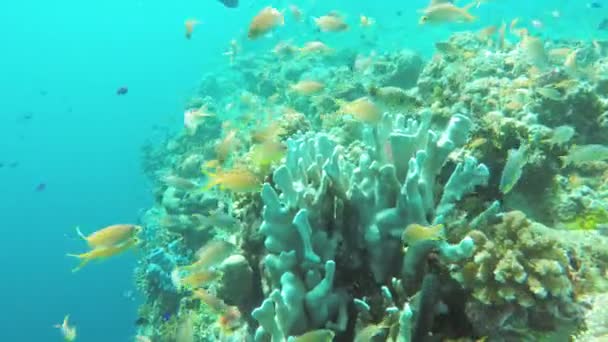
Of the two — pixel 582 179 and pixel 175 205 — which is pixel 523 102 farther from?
pixel 175 205

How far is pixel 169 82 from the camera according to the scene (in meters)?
81.9

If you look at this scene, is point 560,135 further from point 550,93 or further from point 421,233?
point 421,233

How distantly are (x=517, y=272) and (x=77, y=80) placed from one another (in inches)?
5079

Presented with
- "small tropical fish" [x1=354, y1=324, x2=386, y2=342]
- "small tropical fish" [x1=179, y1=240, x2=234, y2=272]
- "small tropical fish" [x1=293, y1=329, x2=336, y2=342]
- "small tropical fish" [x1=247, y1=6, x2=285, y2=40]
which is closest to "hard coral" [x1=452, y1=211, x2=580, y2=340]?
"small tropical fish" [x1=354, y1=324, x2=386, y2=342]

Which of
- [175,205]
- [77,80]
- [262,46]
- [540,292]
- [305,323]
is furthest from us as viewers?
[77,80]

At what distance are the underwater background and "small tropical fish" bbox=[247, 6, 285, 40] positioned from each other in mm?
4762

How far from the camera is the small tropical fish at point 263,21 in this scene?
239 inches

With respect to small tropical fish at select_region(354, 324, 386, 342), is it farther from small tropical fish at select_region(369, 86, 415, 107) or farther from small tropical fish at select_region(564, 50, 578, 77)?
small tropical fish at select_region(564, 50, 578, 77)

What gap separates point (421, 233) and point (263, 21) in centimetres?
469

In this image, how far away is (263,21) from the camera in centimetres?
611

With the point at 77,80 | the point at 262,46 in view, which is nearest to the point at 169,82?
the point at 77,80

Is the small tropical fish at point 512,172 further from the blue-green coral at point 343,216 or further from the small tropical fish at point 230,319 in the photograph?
the small tropical fish at point 230,319

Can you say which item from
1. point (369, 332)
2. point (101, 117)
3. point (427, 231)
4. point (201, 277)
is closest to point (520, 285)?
point (427, 231)

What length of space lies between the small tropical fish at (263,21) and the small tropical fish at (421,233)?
180 inches
